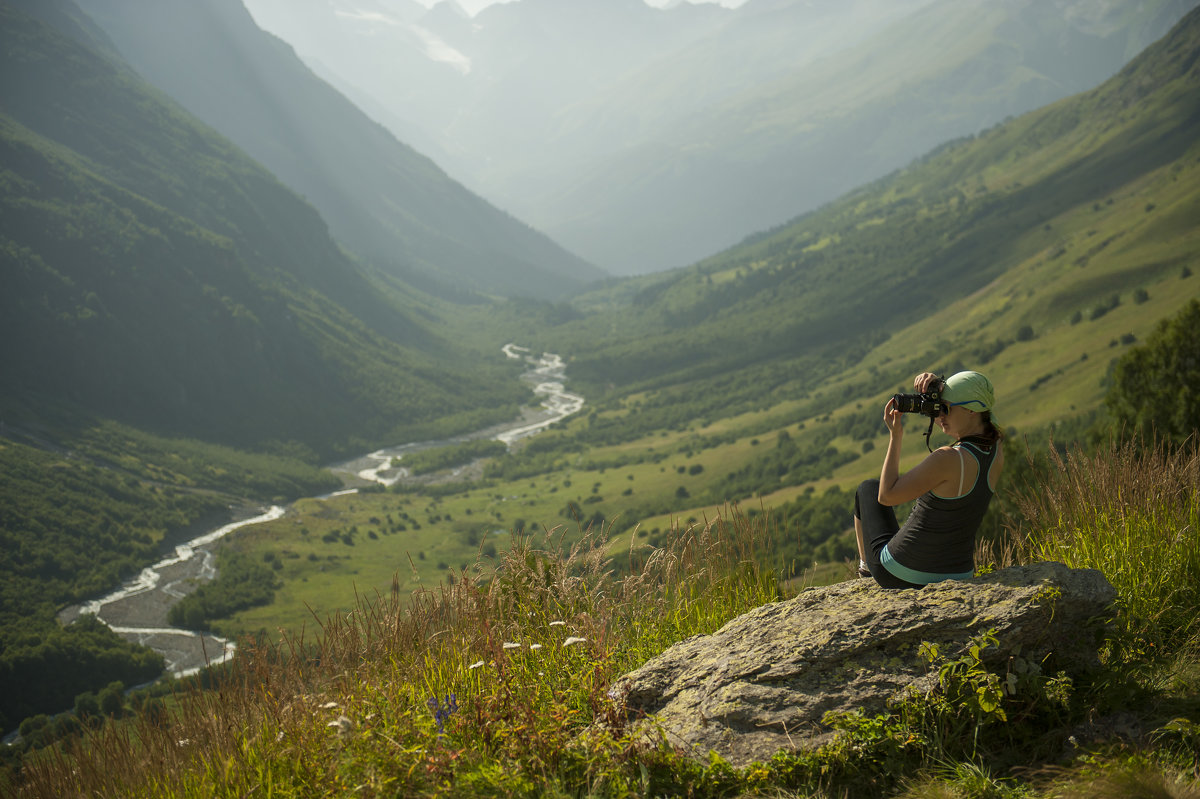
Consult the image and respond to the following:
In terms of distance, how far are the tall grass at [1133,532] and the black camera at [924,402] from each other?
222 cm

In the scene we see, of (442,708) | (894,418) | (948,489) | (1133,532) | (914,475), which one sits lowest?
(1133,532)

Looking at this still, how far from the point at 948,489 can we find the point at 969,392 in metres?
0.79

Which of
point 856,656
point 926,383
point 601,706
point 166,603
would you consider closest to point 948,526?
point 926,383

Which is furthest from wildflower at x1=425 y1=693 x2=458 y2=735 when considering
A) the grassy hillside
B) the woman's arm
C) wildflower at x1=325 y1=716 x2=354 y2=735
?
the grassy hillside

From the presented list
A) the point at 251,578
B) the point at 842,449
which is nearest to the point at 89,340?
the point at 251,578

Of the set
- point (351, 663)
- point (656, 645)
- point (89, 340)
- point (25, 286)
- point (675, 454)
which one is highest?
point (25, 286)

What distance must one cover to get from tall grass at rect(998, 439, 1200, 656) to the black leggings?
5.98ft

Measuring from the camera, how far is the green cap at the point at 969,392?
5895 millimetres

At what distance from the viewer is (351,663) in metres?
6.60

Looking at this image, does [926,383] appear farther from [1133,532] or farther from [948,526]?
[1133,532]

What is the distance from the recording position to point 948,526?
5863 mm

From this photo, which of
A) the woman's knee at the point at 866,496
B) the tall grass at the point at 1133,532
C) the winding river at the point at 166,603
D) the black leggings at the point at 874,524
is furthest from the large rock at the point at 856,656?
the winding river at the point at 166,603

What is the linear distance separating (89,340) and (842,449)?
183 meters

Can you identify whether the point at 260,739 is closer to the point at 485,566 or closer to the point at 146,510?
the point at 485,566
